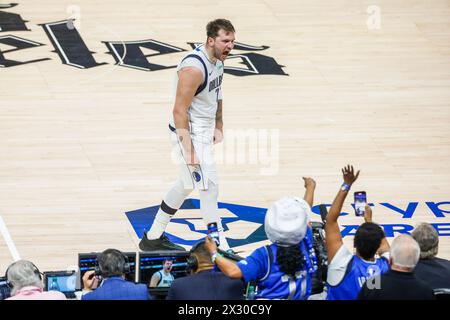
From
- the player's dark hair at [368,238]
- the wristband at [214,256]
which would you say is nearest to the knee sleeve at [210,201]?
the wristband at [214,256]

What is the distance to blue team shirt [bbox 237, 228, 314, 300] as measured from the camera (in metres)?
6.47

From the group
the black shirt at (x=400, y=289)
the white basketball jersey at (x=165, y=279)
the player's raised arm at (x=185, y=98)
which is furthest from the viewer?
the player's raised arm at (x=185, y=98)

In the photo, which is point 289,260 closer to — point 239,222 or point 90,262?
point 90,262

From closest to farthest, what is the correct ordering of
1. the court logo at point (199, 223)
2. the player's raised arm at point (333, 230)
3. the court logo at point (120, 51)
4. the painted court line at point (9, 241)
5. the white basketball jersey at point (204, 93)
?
the player's raised arm at point (333, 230), the white basketball jersey at point (204, 93), the painted court line at point (9, 241), the court logo at point (199, 223), the court logo at point (120, 51)

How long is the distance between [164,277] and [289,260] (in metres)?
1.24

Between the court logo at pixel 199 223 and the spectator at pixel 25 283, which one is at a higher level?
the court logo at pixel 199 223

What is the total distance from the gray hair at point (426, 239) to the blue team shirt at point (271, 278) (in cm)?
97

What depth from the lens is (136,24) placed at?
15453 millimetres

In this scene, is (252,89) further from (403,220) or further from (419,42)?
(403,220)

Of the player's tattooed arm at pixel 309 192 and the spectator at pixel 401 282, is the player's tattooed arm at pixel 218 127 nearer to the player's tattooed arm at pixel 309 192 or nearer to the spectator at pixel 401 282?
the player's tattooed arm at pixel 309 192

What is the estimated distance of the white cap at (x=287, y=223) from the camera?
6.48 meters

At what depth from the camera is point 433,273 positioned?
7.00 m

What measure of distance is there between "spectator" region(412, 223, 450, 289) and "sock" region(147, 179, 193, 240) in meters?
3.02
